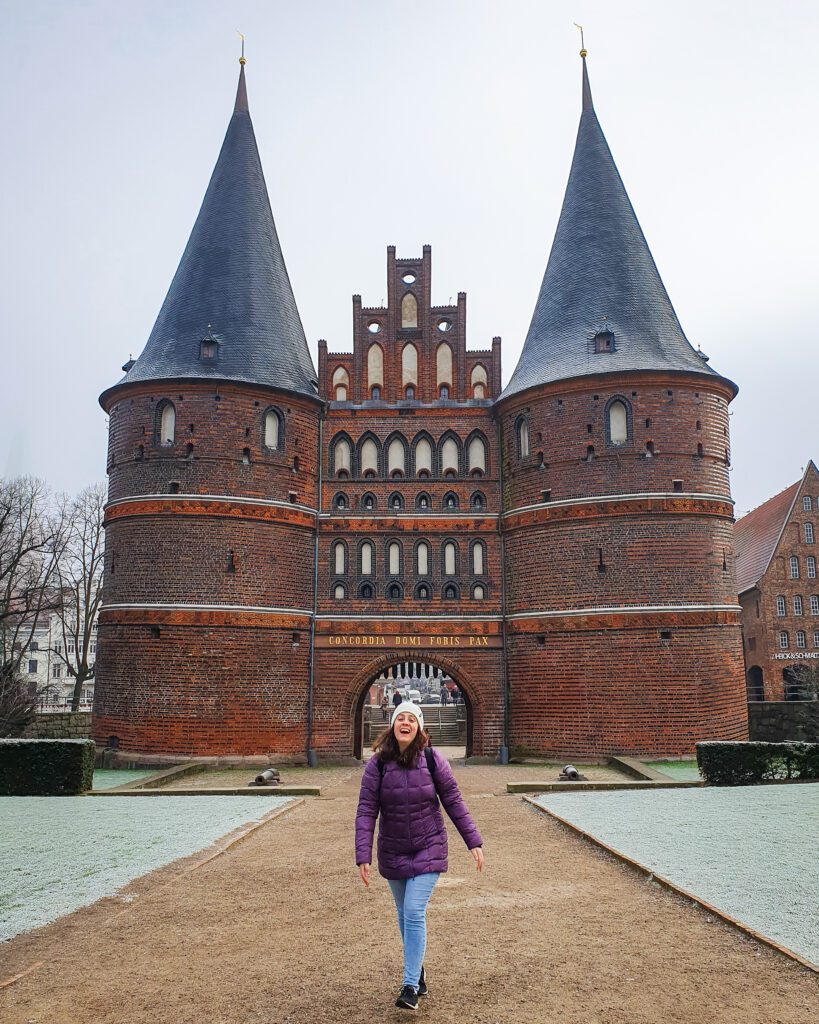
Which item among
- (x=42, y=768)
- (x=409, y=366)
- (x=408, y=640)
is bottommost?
(x=42, y=768)

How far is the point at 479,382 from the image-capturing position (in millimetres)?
25266

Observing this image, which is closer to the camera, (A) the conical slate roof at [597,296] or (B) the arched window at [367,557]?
(A) the conical slate roof at [597,296]

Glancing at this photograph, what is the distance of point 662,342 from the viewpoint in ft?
76.4

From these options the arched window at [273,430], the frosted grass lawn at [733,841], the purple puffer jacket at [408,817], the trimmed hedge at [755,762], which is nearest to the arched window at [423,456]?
the arched window at [273,430]

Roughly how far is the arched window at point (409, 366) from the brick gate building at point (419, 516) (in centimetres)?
8

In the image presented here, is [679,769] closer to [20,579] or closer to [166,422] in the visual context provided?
[166,422]

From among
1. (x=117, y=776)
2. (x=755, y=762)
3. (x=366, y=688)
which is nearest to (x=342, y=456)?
(x=366, y=688)

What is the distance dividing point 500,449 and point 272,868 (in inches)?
644

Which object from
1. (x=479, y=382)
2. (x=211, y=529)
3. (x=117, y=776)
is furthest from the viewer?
(x=479, y=382)

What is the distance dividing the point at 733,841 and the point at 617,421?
13706 mm

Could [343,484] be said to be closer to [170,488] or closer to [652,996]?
[170,488]

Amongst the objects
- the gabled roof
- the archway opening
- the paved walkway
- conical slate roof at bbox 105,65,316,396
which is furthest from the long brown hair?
the gabled roof

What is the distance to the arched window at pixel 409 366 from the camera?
25141mm

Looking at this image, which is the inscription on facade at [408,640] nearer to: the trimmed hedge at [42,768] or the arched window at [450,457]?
the arched window at [450,457]
